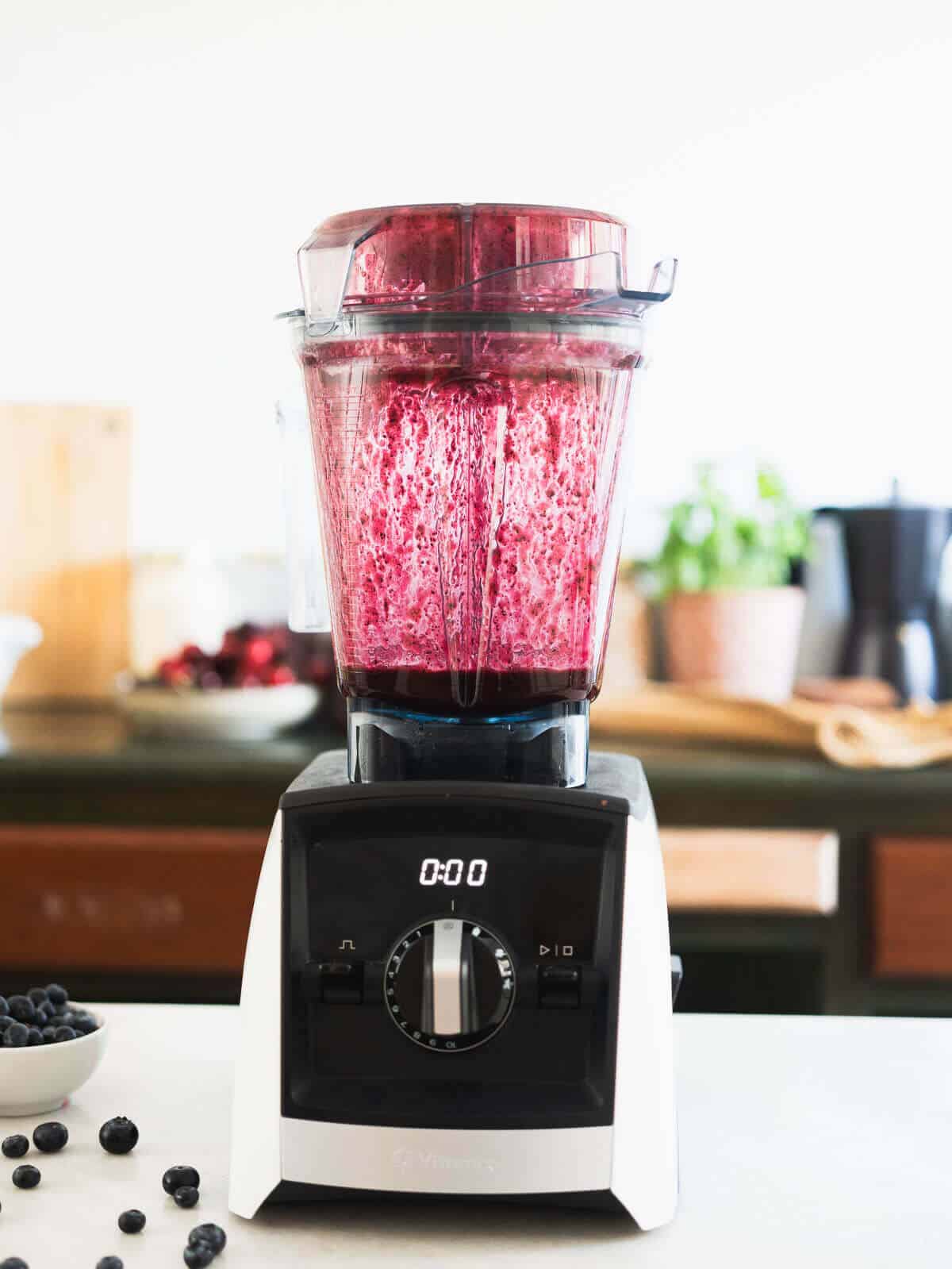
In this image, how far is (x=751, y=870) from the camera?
1768 millimetres

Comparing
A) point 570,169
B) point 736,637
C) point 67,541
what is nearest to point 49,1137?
point 736,637

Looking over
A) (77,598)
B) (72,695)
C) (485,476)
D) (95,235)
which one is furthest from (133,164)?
(485,476)

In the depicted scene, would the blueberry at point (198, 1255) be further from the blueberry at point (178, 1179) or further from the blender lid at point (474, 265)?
the blender lid at point (474, 265)

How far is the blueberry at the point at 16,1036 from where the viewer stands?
0.74 metres

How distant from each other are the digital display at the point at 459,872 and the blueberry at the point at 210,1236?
0.56ft

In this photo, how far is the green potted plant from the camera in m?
2.21

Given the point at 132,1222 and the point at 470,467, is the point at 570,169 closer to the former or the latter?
the point at 470,467

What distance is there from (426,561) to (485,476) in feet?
0.17

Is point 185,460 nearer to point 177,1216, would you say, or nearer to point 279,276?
point 279,276

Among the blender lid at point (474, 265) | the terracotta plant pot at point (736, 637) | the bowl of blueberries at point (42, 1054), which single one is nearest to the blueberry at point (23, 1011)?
the bowl of blueberries at point (42, 1054)

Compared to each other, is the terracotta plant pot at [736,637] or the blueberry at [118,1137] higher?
the terracotta plant pot at [736,637]

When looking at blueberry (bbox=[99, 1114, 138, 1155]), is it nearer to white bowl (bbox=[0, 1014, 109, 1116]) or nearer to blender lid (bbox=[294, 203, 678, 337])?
white bowl (bbox=[0, 1014, 109, 1116])

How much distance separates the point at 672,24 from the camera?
7.57ft

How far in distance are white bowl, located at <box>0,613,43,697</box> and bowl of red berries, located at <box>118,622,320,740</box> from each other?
28cm
